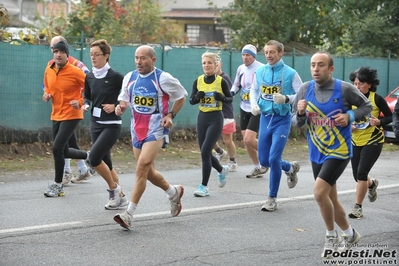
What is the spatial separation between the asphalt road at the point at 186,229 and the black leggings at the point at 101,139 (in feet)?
1.94

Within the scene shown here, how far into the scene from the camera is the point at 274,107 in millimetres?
10195

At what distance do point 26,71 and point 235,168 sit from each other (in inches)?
169

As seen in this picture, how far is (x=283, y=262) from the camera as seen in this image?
7.15 m

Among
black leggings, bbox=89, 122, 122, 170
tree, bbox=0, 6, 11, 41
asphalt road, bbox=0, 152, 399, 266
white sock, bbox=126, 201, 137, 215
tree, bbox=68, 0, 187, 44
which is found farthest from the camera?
tree, bbox=68, 0, 187, 44

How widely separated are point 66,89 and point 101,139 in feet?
4.30

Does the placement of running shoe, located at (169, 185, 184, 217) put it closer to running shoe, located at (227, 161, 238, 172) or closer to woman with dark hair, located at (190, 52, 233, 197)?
woman with dark hair, located at (190, 52, 233, 197)

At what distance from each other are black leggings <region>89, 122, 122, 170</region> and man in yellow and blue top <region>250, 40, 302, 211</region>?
1785 millimetres

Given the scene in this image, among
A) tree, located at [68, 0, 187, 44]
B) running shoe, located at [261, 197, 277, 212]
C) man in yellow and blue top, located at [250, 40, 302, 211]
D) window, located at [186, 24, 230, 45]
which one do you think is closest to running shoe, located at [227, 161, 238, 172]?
man in yellow and blue top, located at [250, 40, 302, 211]

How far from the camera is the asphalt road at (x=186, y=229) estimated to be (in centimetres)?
724

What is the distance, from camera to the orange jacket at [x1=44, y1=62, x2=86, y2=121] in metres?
10.8

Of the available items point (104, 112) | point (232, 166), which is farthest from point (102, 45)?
point (232, 166)

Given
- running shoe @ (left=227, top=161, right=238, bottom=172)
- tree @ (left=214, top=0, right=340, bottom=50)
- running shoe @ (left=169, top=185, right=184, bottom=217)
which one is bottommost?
running shoe @ (left=227, top=161, right=238, bottom=172)

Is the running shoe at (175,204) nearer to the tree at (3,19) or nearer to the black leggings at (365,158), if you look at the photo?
the black leggings at (365,158)

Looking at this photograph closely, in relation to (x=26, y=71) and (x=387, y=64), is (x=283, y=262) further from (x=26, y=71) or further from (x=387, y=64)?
(x=387, y=64)
